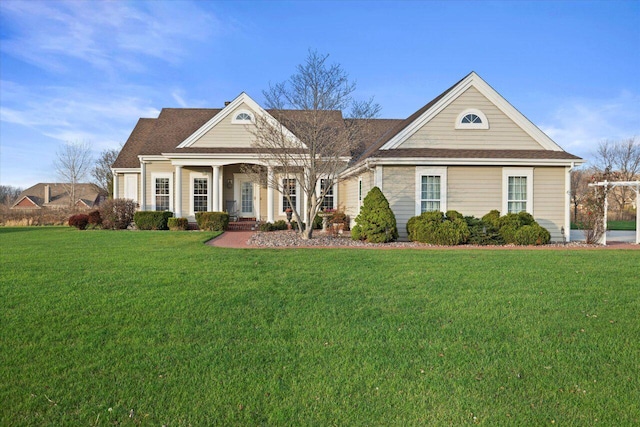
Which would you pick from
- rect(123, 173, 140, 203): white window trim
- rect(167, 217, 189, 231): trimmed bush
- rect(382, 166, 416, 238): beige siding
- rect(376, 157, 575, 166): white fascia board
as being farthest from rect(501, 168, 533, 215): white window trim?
rect(123, 173, 140, 203): white window trim

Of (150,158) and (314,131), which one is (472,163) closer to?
(314,131)

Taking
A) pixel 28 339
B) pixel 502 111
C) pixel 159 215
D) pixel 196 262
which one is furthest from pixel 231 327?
pixel 159 215

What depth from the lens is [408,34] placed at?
16359mm

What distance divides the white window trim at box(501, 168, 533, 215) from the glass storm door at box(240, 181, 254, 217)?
13.1m

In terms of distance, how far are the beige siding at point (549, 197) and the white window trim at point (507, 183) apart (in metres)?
0.18

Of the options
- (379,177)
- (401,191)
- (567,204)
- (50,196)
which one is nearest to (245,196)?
(379,177)

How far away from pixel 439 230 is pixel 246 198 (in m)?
12.2

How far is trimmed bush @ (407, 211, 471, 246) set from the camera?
14.0 m

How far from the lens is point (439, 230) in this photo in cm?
1400

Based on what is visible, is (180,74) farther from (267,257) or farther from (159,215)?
(267,257)

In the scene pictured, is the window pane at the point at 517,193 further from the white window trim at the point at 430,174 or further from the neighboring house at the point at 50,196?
the neighboring house at the point at 50,196

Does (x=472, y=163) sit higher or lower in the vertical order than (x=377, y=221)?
higher

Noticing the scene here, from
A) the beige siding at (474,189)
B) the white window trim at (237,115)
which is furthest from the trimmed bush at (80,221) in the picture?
the beige siding at (474,189)

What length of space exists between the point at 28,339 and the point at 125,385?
1.82 metres
